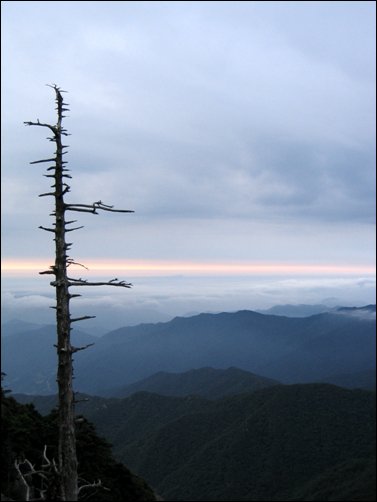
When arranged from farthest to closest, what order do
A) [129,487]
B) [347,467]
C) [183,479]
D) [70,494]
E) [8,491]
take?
[183,479] → [347,467] → [129,487] → [8,491] → [70,494]

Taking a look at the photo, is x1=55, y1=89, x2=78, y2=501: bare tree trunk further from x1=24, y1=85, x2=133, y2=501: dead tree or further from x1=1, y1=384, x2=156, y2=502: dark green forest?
x1=1, y1=384, x2=156, y2=502: dark green forest

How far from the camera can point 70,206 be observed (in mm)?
9492

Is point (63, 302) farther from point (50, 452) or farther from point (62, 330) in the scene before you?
point (50, 452)

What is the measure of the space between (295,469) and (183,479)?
48097 mm

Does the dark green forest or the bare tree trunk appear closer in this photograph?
the bare tree trunk

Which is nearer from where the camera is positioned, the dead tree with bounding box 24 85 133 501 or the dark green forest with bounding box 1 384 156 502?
the dead tree with bounding box 24 85 133 501

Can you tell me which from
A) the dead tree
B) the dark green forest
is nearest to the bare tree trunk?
the dead tree

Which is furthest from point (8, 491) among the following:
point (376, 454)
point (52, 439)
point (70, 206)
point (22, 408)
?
point (376, 454)

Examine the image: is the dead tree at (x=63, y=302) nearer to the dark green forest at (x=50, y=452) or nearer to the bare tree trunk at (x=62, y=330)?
the bare tree trunk at (x=62, y=330)

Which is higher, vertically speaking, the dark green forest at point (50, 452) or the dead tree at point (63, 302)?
the dead tree at point (63, 302)

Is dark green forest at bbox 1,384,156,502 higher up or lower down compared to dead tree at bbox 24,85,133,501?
lower down

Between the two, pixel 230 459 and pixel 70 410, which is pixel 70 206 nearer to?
pixel 70 410

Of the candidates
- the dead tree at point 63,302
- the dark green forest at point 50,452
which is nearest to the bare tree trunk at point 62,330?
the dead tree at point 63,302

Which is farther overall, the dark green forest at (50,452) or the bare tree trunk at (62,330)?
the dark green forest at (50,452)
